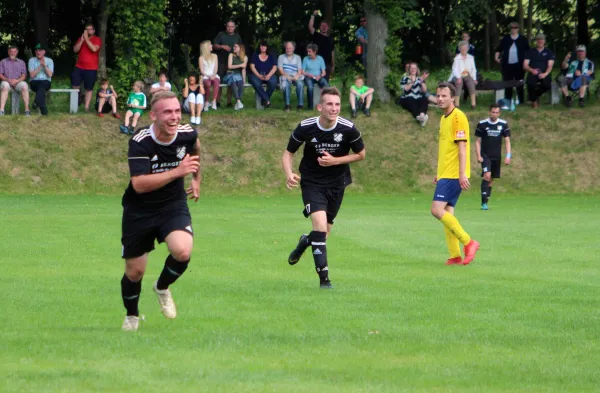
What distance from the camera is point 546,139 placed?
32.3 m

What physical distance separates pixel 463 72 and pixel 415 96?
4.93ft

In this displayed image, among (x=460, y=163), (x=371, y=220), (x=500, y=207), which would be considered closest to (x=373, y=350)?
(x=460, y=163)

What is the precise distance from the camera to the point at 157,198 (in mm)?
8789

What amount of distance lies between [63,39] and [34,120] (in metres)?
13.2

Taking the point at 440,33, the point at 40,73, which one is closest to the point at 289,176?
the point at 40,73

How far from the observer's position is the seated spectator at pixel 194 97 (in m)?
30.4

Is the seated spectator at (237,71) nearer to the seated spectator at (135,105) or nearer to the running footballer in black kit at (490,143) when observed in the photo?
the seated spectator at (135,105)

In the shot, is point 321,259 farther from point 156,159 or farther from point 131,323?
point 156,159

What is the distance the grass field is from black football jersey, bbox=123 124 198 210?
987 millimetres

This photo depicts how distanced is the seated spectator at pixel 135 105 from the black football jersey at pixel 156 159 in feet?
70.3

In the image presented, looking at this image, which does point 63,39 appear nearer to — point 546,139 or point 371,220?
point 546,139

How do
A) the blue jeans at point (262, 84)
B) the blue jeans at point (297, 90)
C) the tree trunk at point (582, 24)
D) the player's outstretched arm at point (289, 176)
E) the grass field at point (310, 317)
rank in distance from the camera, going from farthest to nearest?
the tree trunk at point (582, 24)
the blue jeans at point (262, 84)
the blue jeans at point (297, 90)
the player's outstretched arm at point (289, 176)
the grass field at point (310, 317)

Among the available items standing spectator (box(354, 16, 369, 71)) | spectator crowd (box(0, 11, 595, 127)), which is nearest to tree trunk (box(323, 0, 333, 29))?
standing spectator (box(354, 16, 369, 71))

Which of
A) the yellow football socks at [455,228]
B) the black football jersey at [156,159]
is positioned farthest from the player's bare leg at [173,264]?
the yellow football socks at [455,228]
